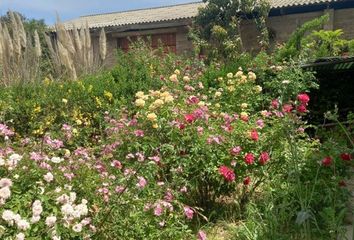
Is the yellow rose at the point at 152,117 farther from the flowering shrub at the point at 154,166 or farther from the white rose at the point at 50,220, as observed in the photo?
the white rose at the point at 50,220

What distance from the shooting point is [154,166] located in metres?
3.05

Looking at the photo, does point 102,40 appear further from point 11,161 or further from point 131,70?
point 11,161

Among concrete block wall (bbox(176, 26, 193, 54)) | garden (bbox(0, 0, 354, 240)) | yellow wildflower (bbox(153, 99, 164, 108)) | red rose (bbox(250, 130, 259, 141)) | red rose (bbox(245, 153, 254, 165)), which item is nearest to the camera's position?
garden (bbox(0, 0, 354, 240))

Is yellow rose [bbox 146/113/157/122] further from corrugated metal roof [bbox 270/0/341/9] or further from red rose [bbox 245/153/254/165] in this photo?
corrugated metal roof [bbox 270/0/341/9]

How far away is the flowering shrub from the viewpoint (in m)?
2.26

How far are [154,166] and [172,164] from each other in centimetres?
48

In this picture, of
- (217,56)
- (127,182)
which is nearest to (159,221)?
(127,182)

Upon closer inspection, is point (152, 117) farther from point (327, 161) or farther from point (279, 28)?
point (279, 28)

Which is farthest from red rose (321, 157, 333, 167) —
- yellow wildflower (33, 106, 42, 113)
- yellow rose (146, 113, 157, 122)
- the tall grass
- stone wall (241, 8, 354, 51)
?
stone wall (241, 8, 354, 51)

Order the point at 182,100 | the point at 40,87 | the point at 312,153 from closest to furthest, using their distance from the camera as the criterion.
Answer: the point at 312,153, the point at 182,100, the point at 40,87

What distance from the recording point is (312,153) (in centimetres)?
388

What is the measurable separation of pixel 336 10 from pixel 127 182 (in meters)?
11.8

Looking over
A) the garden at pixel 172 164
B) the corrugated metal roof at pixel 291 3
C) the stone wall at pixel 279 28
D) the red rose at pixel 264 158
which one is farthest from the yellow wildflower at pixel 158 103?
the corrugated metal roof at pixel 291 3

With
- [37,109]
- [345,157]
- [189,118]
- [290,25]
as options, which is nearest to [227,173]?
[189,118]
